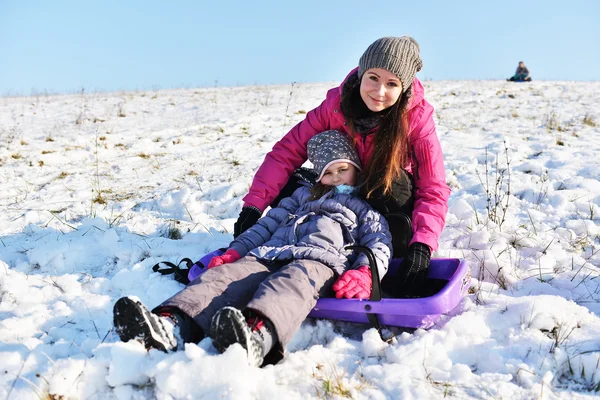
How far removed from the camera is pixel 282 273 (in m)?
2.24

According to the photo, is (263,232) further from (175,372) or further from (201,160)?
(201,160)

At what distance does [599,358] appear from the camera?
1.85m

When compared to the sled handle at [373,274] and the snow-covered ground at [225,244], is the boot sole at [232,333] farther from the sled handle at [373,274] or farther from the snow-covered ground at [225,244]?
the sled handle at [373,274]

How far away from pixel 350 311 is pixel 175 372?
36.7 inches

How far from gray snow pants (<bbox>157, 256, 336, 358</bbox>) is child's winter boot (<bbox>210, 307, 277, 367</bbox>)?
0.30 ft

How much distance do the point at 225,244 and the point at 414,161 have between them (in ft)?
4.95

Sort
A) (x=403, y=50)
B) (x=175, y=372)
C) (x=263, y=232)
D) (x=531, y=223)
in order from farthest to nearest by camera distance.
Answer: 1. (x=531, y=223)
2. (x=263, y=232)
3. (x=403, y=50)
4. (x=175, y=372)

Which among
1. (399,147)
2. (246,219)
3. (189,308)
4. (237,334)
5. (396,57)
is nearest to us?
(237,334)

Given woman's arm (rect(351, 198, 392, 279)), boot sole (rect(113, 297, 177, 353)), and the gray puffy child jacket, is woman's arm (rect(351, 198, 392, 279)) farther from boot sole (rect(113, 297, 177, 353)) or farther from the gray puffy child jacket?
boot sole (rect(113, 297, 177, 353))

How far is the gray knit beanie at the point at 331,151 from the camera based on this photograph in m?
2.93

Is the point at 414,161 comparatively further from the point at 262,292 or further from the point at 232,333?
the point at 232,333

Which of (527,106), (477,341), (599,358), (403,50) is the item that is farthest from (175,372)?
(527,106)

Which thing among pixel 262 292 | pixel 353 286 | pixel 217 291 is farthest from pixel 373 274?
pixel 217 291

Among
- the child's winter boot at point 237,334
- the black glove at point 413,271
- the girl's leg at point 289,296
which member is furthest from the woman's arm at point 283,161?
the child's winter boot at point 237,334
